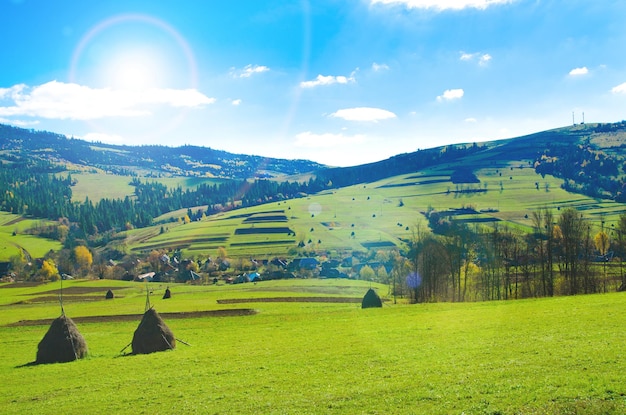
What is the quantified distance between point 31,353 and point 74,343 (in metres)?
8.86

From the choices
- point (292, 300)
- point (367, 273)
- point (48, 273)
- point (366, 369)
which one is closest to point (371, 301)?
point (292, 300)

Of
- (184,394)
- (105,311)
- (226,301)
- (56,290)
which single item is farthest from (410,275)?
(56,290)

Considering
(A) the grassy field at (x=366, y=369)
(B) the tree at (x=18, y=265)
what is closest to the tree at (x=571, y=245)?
(A) the grassy field at (x=366, y=369)

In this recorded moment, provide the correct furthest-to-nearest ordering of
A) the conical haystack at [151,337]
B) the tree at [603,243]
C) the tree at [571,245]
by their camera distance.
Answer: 1. the tree at [603,243]
2. the tree at [571,245]
3. the conical haystack at [151,337]

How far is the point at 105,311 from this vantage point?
254ft

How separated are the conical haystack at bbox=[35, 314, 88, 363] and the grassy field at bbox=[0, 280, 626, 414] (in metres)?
Result: 1.52

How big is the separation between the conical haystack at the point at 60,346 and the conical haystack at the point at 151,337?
4.95 m

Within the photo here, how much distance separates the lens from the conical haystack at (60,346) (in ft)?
122

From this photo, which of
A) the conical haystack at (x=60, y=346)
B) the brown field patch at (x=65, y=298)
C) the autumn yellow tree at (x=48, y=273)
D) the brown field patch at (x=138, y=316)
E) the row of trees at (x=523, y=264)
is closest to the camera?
the conical haystack at (x=60, y=346)

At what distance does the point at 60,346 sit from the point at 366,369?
2839cm

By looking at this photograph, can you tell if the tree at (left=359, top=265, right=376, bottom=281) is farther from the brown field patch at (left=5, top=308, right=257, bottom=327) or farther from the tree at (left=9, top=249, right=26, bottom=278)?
the tree at (left=9, top=249, right=26, bottom=278)

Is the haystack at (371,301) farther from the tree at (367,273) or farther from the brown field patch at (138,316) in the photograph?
the tree at (367,273)

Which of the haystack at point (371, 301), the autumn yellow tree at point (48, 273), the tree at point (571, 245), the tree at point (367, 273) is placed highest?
the tree at point (571, 245)

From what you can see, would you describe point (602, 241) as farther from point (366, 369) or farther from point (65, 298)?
point (65, 298)
